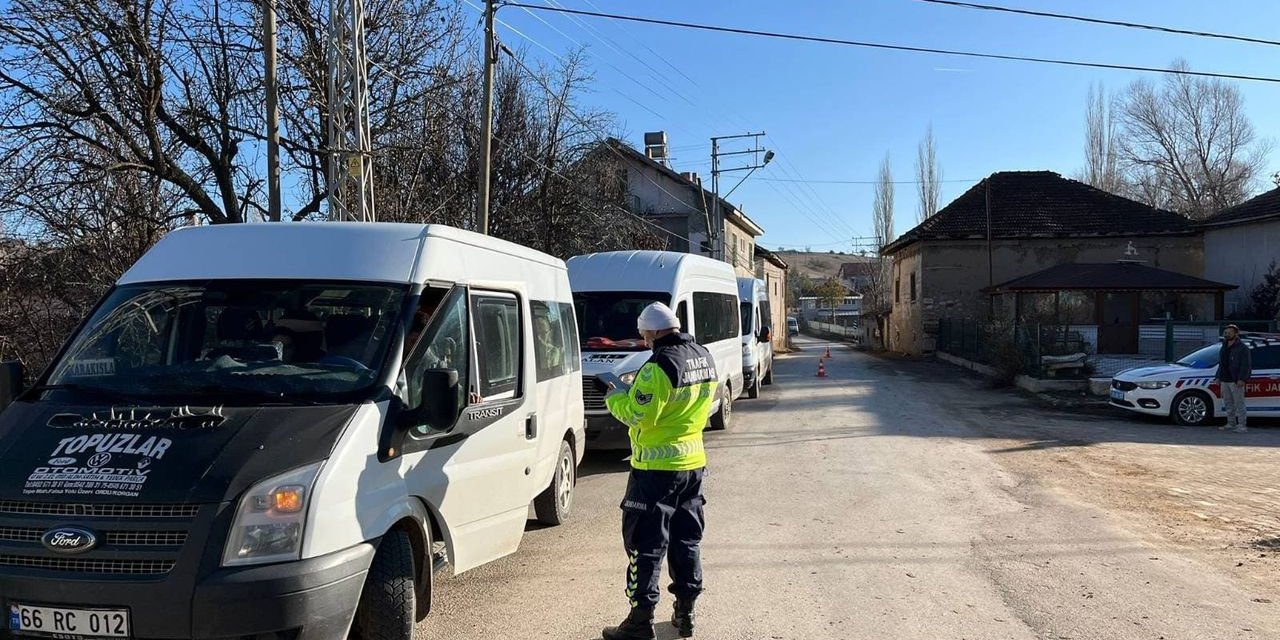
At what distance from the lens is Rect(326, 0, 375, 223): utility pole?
10.9 metres

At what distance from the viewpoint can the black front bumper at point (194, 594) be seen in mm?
3324

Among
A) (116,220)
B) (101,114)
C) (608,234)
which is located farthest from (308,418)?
(608,234)

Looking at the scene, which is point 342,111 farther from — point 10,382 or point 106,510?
point 106,510

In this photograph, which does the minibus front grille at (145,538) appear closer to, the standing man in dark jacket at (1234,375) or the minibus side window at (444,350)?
the minibus side window at (444,350)

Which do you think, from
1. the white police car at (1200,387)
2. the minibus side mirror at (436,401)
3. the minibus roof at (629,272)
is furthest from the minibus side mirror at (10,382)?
the white police car at (1200,387)

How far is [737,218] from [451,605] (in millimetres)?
40301

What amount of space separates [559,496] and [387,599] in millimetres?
3380

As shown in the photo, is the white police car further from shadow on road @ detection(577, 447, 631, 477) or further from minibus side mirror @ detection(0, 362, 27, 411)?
minibus side mirror @ detection(0, 362, 27, 411)

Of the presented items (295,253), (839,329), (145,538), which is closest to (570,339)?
(295,253)

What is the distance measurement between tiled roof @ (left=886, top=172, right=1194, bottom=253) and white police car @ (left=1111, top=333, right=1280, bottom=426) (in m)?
18.9

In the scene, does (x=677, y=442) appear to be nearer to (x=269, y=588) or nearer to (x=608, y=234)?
(x=269, y=588)

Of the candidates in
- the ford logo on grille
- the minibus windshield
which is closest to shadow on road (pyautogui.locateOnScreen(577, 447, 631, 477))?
the minibus windshield

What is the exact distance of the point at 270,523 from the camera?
3.45 m

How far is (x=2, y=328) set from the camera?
12656 millimetres
